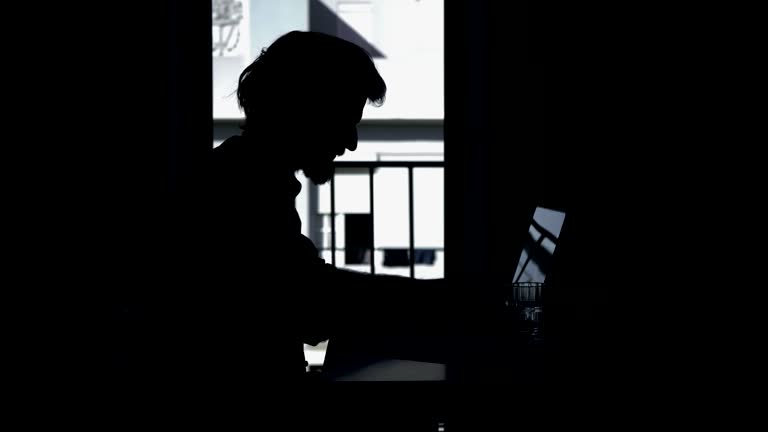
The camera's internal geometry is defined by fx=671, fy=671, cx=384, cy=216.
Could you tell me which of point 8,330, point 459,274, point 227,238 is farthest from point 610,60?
point 8,330

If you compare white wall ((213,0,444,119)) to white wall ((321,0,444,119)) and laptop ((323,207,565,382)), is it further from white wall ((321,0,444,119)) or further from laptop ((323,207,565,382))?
laptop ((323,207,565,382))

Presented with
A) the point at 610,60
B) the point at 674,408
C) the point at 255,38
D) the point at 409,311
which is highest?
the point at 255,38

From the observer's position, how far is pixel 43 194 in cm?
189

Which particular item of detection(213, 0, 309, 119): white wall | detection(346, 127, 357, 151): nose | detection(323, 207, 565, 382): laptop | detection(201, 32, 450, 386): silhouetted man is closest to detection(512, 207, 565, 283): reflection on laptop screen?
detection(323, 207, 565, 382): laptop

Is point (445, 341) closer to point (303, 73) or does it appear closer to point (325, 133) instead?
point (325, 133)

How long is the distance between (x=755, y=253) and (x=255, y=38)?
11.8 meters

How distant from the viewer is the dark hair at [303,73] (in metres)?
1.14

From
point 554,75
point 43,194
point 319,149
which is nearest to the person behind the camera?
point 319,149

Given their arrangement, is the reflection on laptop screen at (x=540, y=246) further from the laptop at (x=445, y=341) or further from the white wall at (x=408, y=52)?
the white wall at (x=408, y=52)

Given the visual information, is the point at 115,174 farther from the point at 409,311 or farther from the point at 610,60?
the point at 610,60

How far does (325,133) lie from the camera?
1.17 m

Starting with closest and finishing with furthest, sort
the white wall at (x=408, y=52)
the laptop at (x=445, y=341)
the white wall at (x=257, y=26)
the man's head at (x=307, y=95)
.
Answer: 1. the laptop at (x=445, y=341)
2. the man's head at (x=307, y=95)
3. the white wall at (x=408, y=52)
4. the white wall at (x=257, y=26)

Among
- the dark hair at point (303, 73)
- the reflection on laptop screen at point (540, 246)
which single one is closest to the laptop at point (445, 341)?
the reflection on laptop screen at point (540, 246)

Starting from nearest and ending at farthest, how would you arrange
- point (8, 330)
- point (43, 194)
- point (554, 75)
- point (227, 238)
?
1. point (227, 238)
2. point (8, 330)
3. point (43, 194)
4. point (554, 75)
